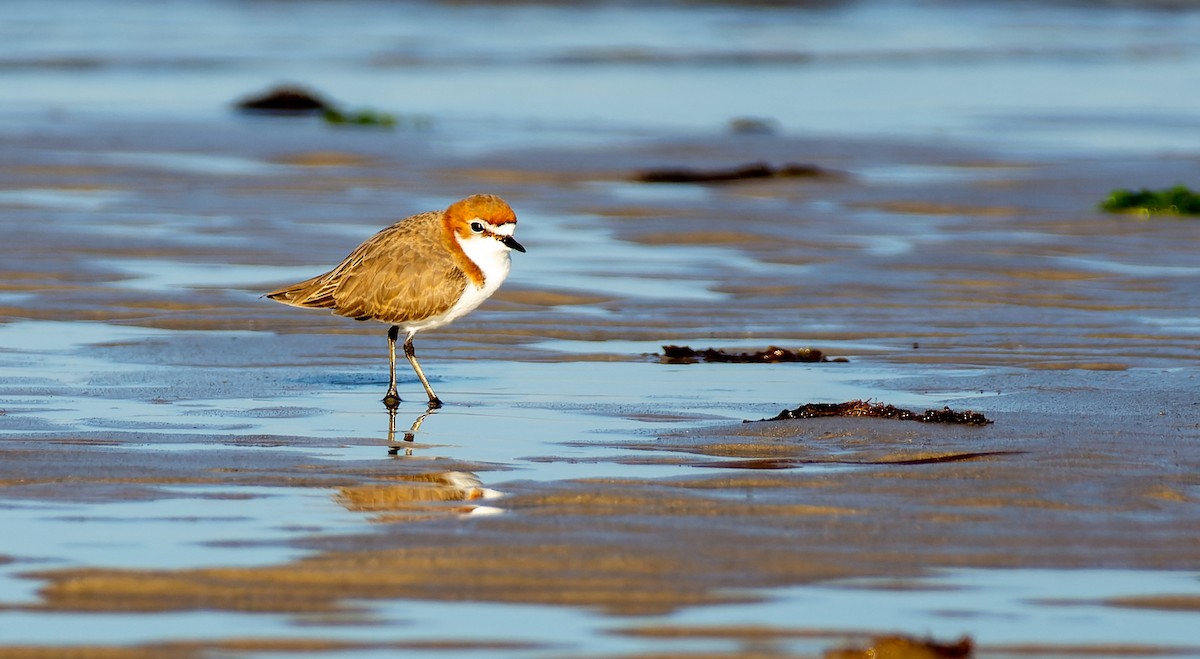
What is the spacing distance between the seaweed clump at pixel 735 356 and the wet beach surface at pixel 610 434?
84 millimetres

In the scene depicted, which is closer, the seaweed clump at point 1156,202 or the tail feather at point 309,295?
the tail feather at point 309,295

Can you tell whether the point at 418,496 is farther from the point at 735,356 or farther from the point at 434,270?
the point at 735,356

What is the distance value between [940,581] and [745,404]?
2882 millimetres

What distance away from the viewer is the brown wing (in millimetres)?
8336

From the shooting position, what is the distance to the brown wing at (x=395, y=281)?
8.34m

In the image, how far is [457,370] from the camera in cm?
917

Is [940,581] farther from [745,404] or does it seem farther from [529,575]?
[745,404]

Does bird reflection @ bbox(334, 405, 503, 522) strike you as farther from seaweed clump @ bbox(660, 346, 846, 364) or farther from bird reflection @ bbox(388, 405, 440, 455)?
seaweed clump @ bbox(660, 346, 846, 364)

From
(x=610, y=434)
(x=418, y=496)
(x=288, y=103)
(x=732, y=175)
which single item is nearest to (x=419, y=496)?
(x=418, y=496)

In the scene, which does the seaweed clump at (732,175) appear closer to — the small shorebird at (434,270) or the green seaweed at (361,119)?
the green seaweed at (361,119)

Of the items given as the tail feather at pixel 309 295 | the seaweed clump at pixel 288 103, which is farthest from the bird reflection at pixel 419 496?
the seaweed clump at pixel 288 103

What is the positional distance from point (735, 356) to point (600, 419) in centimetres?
166

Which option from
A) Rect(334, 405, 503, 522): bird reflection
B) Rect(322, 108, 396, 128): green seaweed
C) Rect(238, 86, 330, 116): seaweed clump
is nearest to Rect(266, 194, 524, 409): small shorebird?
Rect(334, 405, 503, 522): bird reflection

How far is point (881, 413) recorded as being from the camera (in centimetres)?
734
